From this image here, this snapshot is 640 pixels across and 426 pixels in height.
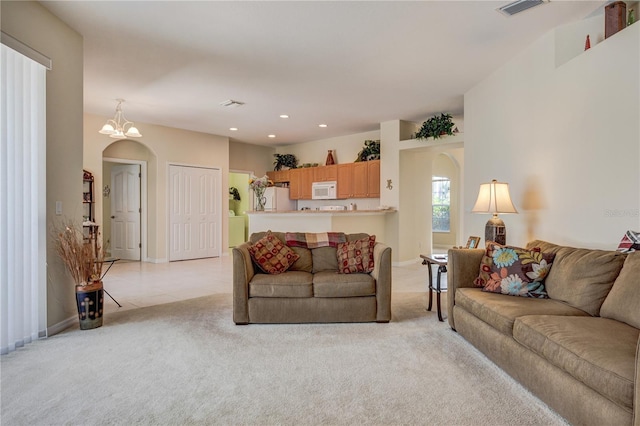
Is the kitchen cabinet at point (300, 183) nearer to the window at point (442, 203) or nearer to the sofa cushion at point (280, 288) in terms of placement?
the window at point (442, 203)

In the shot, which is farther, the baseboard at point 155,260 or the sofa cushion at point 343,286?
the baseboard at point 155,260

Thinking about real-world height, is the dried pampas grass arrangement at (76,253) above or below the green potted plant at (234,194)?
below

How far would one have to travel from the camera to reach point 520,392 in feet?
6.79

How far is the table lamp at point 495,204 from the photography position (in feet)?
11.0

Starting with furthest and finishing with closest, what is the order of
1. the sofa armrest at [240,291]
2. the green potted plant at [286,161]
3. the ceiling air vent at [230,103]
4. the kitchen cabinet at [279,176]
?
the green potted plant at [286,161] → the kitchen cabinet at [279,176] → the ceiling air vent at [230,103] → the sofa armrest at [240,291]

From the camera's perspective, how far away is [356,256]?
11.6 feet

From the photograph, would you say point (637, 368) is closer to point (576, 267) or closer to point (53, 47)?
point (576, 267)

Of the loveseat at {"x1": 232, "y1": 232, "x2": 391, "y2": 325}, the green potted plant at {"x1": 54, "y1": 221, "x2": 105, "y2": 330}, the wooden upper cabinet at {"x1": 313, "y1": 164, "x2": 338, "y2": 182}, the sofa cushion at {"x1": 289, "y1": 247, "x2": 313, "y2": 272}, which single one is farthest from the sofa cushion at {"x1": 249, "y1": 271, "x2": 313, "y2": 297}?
the wooden upper cabinet at {"x1": 313, "y1": 164, "x2": 338, "y2": 182}

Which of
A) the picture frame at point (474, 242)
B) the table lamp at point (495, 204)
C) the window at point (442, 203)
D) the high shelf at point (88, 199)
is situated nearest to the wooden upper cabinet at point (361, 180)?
the window at point (442, 203)

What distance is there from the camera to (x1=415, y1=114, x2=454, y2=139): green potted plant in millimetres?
5656

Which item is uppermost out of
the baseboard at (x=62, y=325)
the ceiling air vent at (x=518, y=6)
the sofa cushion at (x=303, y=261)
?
the ceiling air vent at (x=518, y=6)

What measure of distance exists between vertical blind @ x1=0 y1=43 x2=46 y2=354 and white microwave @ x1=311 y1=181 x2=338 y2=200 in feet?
17.6

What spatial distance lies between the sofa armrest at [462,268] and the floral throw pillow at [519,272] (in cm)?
17

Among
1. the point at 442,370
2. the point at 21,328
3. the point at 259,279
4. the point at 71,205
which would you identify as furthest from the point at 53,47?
the point at 442,370
